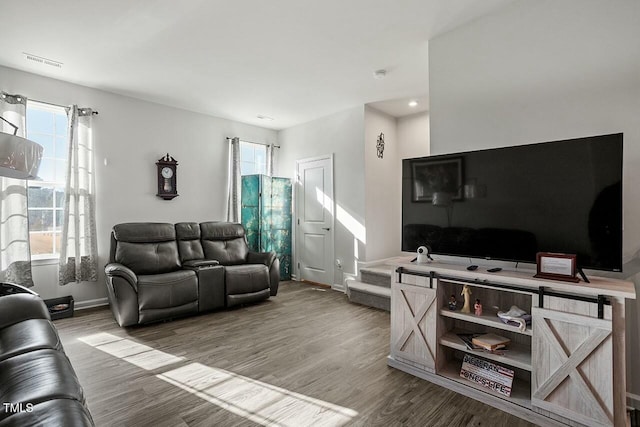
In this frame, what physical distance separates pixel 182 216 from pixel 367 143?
3066 millimetres

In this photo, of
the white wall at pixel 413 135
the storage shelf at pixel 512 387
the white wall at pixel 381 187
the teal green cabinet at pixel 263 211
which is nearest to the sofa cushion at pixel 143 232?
the teal green cabinet at pixel 263 211

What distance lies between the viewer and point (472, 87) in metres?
2.62

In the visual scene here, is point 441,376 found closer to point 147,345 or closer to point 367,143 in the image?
point 147,345

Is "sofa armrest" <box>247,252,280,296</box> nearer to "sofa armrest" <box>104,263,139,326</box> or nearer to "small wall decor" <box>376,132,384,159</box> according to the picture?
"sofa armrest" <box>104,263,139,326</box>

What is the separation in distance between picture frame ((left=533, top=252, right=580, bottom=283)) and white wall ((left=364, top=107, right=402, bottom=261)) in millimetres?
2916

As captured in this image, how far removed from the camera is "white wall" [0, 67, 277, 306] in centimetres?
386

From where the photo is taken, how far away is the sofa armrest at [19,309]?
2.01 meters

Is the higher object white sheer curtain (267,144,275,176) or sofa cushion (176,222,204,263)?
white sheer curtain (267,144,275,176)

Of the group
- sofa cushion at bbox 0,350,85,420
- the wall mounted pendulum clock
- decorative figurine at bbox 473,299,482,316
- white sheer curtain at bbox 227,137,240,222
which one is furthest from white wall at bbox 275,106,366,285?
sofa cushion at bbox 0,350,85,420

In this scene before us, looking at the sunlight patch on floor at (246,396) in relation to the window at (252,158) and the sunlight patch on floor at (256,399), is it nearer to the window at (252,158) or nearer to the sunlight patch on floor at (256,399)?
the sunlight patch on floor at (256,399)

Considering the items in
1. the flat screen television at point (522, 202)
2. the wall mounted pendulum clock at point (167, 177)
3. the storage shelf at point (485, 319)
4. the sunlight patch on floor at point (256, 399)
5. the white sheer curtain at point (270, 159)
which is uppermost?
the white sheer curtain at point (270, 159)

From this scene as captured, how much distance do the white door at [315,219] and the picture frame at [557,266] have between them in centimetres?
351

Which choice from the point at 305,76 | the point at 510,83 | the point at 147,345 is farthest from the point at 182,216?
the point at 510,83

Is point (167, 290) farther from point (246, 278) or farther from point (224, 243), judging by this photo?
point (224, 243)
